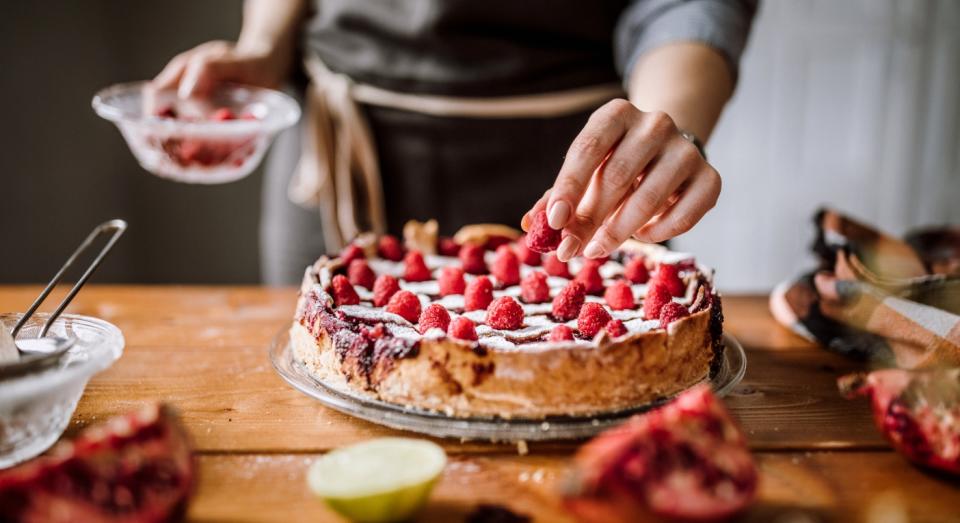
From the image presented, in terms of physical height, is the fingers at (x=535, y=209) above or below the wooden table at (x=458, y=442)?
above

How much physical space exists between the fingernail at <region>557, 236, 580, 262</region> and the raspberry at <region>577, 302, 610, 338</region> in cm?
15

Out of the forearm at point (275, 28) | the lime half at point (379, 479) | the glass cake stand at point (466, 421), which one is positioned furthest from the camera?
the forearm at point (275, 28)

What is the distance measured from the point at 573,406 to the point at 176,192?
3.36m

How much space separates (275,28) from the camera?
7.91 ft

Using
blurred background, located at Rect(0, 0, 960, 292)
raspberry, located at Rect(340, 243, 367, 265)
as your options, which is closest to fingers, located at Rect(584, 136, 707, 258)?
raspberry, located at Rect(340, 243, 367, 265)

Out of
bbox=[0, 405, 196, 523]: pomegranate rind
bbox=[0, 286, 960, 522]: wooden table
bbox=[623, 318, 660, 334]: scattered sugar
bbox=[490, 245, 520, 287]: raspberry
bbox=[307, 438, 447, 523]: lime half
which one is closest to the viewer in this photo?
bbox=[0, 405, 196, 523]: pomegranate rind

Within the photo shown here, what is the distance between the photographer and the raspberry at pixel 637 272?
5.72ft

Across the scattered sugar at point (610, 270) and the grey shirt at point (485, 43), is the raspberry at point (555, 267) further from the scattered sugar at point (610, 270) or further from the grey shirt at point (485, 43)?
the grey shirt at point (485, 43)

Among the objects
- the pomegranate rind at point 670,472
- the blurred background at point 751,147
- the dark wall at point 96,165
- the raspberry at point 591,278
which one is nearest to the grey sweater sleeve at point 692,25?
the raspberry at point 591,278

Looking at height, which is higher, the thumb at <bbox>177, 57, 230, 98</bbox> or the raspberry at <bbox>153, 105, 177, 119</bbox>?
the thumb at <bbox>177, 57, 230, 98</bbox>

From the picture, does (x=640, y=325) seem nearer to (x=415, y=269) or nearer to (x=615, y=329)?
(x=615, y=329)

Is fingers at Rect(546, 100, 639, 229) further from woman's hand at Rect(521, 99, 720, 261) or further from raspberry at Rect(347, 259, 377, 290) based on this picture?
raspberry at Rect(347, 259, 377, 290)

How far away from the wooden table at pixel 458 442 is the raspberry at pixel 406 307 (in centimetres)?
22

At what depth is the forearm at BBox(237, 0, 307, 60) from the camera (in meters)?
2.38
